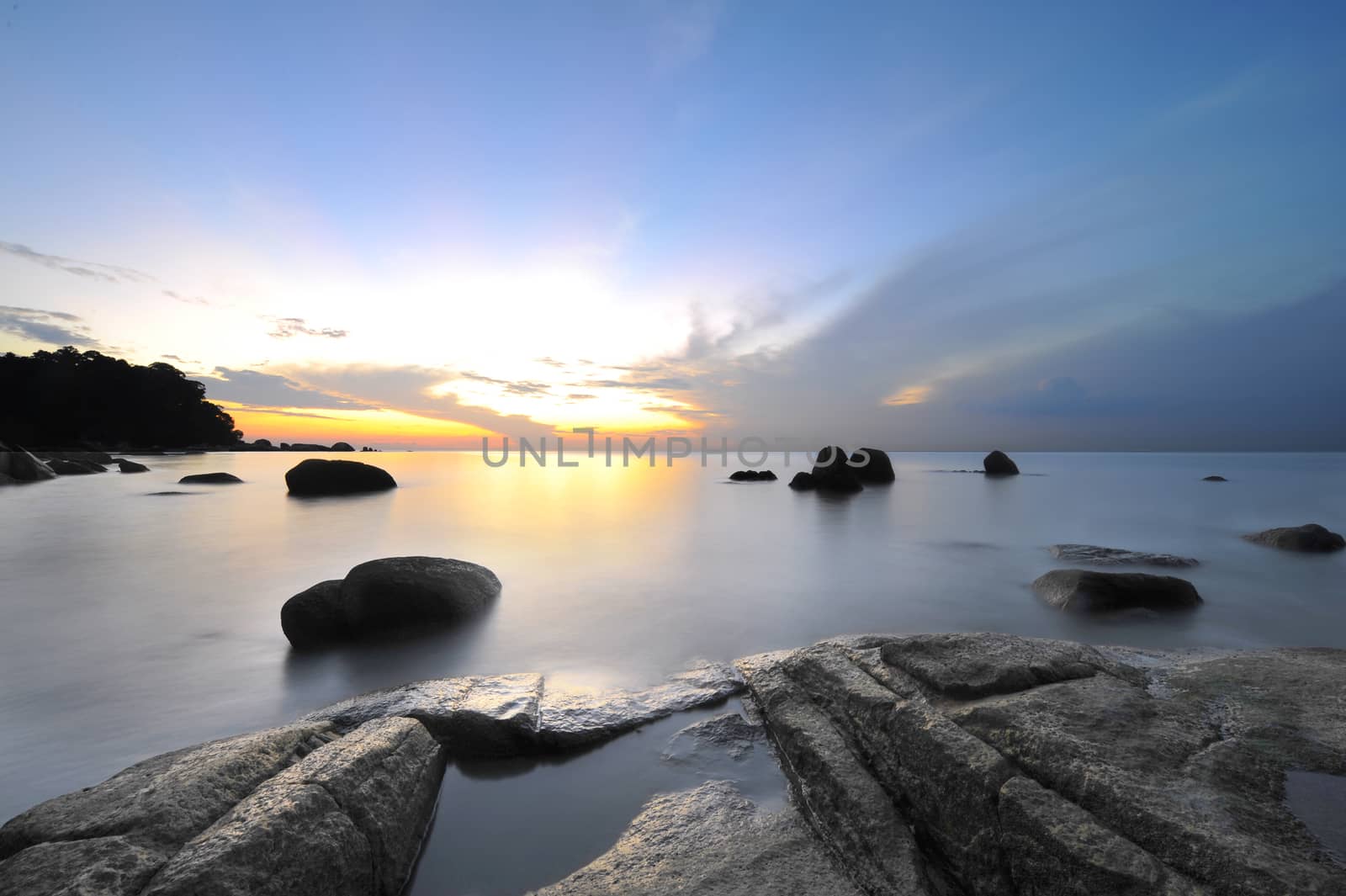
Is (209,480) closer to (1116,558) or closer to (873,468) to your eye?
(873,468)

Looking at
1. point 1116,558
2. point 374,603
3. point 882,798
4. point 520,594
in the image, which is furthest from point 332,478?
point 1116,558

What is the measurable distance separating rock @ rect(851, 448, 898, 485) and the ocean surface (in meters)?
10.2

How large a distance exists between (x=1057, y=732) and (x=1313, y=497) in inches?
1375

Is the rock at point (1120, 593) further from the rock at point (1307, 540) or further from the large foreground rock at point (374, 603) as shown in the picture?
the large foreground rock at point (374, 603)

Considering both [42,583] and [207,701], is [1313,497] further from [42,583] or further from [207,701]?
[42,583]

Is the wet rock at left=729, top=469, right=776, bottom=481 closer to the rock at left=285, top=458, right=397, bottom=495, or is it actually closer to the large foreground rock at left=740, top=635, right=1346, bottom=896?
the rock at left=285, top=458, right=397, bottom=495

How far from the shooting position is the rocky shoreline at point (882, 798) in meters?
1.87

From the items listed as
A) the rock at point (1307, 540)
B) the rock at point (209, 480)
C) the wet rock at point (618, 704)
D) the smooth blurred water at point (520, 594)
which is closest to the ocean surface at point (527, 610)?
the smooth blurred water at point (520, 594)

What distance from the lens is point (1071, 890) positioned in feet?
6.10

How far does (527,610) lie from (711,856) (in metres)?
5.02

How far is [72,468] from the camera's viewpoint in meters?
34.0

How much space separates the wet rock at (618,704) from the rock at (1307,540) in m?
13.2

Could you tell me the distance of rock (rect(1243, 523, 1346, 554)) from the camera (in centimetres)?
1045

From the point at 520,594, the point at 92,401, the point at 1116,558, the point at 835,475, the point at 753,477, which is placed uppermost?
the point at 92,401
